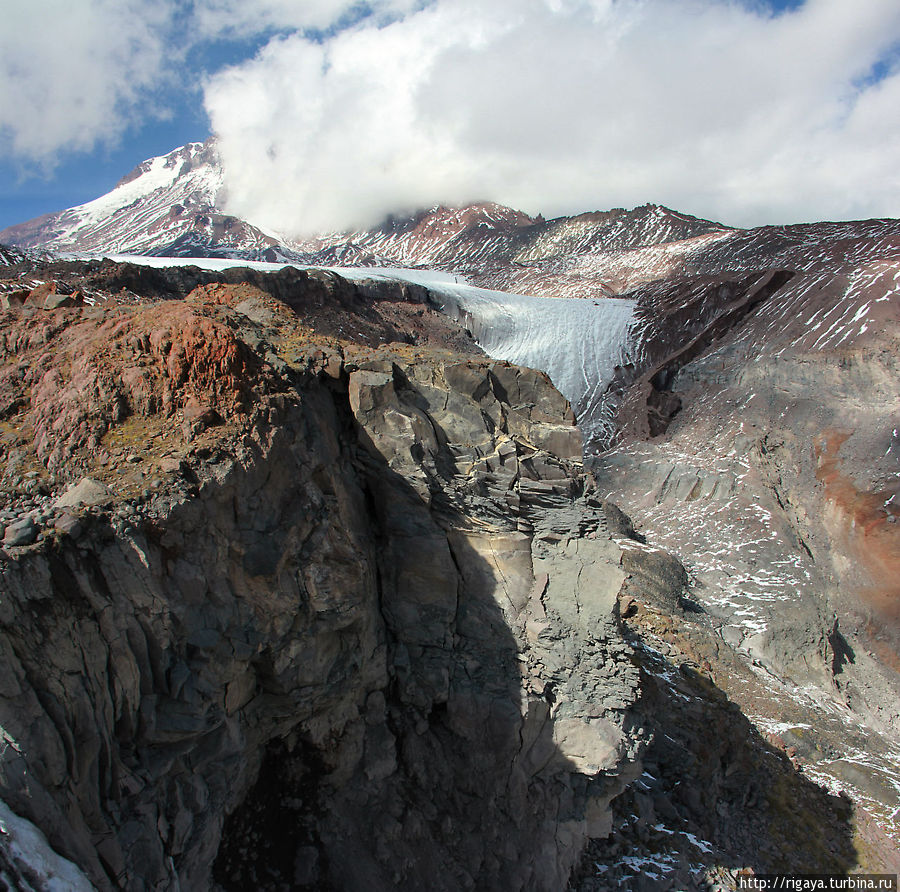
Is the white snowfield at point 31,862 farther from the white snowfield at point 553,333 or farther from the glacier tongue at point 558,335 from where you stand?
the glacier tongue at point 558,335

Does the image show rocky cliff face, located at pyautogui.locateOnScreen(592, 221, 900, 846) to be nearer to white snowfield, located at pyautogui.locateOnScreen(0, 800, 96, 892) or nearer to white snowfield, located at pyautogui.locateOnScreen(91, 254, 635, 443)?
white snowfield, located at pyautogui.locateOnScreen(91, 254, 635, 443)

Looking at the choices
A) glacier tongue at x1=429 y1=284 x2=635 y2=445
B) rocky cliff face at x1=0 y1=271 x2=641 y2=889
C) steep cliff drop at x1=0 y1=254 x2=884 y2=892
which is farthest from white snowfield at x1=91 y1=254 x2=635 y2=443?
Answer: rocky cliff face at x1=0 y1=271 x2=641 y2=889

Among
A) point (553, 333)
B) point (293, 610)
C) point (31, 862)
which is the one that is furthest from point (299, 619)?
point (553, 333)

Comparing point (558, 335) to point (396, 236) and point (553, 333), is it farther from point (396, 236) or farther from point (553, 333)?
point (396, 236)

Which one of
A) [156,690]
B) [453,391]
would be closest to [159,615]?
[156,690]

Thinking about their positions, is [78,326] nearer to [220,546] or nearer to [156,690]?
[220,546]
